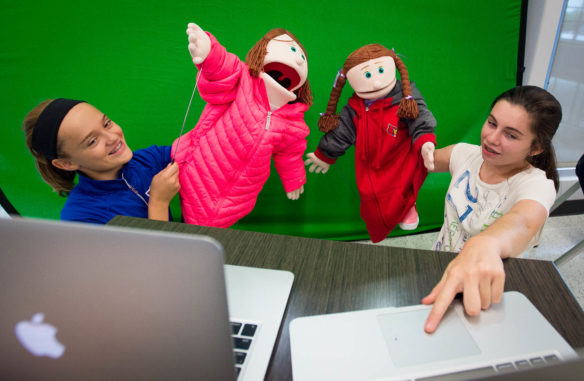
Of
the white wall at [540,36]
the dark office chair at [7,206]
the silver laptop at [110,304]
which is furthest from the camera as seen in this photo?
the dark office chair at [7,206]

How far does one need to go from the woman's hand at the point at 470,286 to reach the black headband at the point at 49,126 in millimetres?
884

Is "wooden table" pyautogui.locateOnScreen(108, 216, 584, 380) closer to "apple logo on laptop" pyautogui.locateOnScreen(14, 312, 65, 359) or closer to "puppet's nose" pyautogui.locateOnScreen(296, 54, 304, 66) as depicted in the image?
"apple logo on laptop" pyautogui.locateOnScreen(14, 312, 65, 359)

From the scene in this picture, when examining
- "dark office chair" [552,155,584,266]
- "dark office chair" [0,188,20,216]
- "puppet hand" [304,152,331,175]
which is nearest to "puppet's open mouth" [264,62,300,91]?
"puppet hand" [304,152,331,175]

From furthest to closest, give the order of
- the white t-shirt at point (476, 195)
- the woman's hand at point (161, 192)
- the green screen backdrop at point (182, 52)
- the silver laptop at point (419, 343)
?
the green screen backdrop at point (182, 52), the woman's hand at point (161, 192), the white t-shirt at point (476, 195), the silver laptop at point (419, 343)

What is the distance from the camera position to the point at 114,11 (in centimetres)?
109

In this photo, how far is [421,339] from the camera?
0.42 meters

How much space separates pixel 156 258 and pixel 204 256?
0.14 feet

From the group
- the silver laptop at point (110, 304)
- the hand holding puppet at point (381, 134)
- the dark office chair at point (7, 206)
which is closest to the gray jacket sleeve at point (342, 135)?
the hand holding puppet at point (381, 134)

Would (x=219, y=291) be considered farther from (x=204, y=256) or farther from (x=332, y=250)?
(x=332, y=250)

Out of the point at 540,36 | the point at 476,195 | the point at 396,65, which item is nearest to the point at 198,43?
the point at 396,65

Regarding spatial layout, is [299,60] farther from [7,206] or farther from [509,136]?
[7,206]

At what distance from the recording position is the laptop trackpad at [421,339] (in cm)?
40

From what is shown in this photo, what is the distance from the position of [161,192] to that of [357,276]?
0.63 metres

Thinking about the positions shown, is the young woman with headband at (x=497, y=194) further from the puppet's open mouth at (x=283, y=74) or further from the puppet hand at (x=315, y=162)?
the puppet's open mouth at (x=283, y=74)
